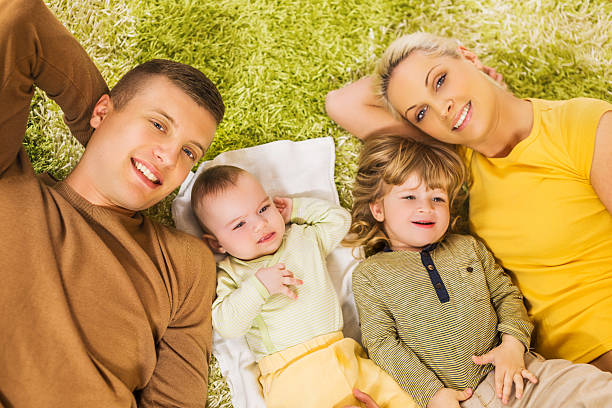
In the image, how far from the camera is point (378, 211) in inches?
76.0

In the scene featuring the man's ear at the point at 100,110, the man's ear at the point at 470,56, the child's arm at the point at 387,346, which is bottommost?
the child's arm at the point at 387,346

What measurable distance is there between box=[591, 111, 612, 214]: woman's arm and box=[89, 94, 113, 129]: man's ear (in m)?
1.65

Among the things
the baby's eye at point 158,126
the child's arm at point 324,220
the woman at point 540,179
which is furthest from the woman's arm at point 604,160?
the baby's eye at point 158,126

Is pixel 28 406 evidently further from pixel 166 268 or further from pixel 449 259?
pixel 449 259

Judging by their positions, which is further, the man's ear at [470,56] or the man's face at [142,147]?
the man's ear at [470,56]

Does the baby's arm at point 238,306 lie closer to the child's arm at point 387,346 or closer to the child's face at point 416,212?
the child's arm at point 387,346

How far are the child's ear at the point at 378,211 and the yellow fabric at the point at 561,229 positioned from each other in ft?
1.46

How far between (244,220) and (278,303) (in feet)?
1.09

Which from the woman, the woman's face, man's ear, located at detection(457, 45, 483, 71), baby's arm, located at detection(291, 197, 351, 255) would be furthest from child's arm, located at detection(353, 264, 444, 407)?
man's ear, located at detection(457, 45, 483, 71)

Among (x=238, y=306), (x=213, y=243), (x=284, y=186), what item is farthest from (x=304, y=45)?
(x=238, y=306)

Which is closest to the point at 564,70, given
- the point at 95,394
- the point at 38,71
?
the point at 38,71

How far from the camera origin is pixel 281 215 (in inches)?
75.2

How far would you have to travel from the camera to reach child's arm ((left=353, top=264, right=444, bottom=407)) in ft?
5.38

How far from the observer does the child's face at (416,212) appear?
1.78m
